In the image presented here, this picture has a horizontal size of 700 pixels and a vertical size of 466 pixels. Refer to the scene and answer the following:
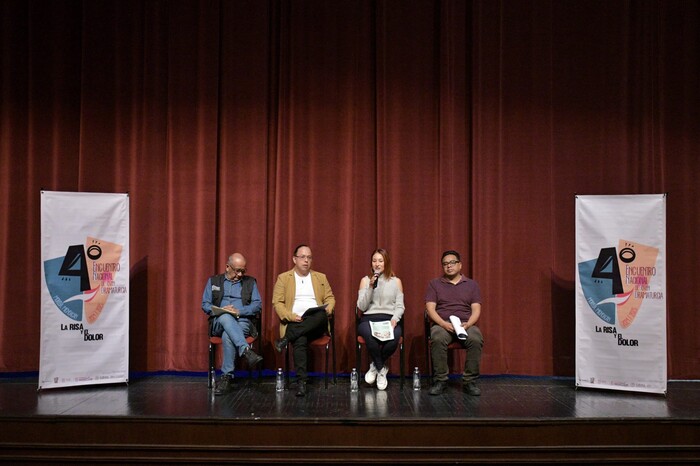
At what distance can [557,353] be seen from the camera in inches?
201

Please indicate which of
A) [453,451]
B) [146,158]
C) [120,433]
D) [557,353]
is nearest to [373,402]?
[453,451]

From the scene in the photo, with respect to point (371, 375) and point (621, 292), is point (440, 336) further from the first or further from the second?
point (621, 292)

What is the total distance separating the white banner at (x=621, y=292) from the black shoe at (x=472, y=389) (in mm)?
853

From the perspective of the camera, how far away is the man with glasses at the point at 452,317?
14.4 feet

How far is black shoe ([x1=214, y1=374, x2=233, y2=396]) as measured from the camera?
432cm

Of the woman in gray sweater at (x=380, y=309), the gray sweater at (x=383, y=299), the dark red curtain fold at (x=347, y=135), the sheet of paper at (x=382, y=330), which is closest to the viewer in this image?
the sheet of paper at (x=382, y=330)

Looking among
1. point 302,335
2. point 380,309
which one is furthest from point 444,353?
point 302,335

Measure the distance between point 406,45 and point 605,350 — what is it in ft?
10.3

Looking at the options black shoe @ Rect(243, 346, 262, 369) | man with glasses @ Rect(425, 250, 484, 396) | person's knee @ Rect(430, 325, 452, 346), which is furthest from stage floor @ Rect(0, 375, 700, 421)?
person's knee @ Rect(430, 325, 452, 346)

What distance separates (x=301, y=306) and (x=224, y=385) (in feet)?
2.81

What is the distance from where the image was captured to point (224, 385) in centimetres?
435

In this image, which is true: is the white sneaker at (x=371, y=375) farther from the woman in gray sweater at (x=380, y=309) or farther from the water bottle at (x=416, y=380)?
the water bottle at (x=416, y=380)

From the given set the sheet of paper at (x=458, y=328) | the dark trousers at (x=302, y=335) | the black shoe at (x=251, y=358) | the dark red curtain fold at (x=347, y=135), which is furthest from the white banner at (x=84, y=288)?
the sheet of paper at (x=458, y=328)

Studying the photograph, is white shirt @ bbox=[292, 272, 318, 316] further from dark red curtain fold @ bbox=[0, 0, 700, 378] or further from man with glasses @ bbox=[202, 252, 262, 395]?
dark red curtain fold @ bbox=[0, 0, 700, 378]
